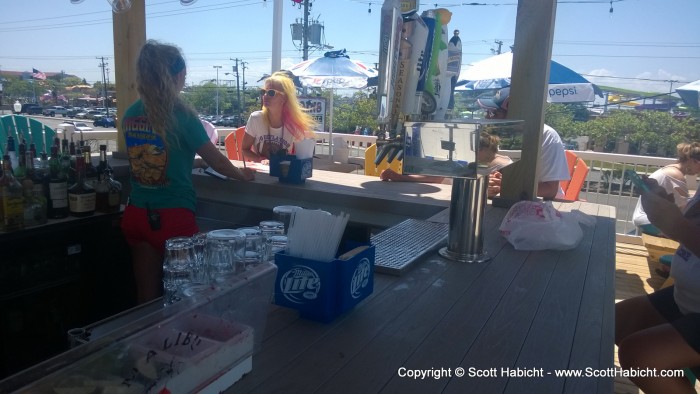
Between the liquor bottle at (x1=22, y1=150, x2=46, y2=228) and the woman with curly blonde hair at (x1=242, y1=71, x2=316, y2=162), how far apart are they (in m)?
1.68

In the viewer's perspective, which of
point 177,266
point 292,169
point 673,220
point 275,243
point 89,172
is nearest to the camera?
point 177,266

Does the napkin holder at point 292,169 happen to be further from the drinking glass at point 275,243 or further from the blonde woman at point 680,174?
the blonde woman at point 680,174

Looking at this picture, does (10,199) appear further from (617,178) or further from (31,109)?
(617,178)

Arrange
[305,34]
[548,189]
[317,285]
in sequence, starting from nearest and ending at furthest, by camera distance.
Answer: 1. [317,285]
2. [548,189]
3. [305,34]

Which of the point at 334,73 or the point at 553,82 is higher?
the point at 334,73

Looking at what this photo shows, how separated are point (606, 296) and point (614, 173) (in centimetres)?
456

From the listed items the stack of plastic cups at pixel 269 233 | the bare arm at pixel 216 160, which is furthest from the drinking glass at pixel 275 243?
the bare arm at pixel 216 160

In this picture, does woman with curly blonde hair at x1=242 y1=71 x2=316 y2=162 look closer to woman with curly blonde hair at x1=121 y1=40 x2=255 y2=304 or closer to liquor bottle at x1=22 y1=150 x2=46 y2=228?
woman with curly blonde hair at x1=121 y1=40 x2=255 y2=304

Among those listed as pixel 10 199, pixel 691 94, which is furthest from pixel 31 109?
pixel 691 94

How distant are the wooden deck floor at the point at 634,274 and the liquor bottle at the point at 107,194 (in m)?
3.18

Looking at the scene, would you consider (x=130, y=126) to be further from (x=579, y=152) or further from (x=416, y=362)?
(x=579, y=152)

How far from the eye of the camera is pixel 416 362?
0.97 metres

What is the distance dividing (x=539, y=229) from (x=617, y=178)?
4.16m

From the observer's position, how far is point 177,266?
96 centimetres
